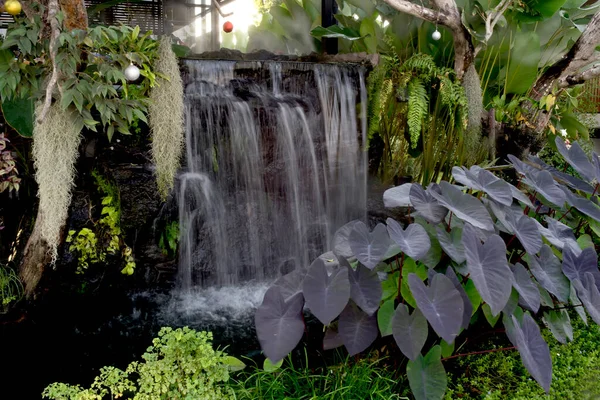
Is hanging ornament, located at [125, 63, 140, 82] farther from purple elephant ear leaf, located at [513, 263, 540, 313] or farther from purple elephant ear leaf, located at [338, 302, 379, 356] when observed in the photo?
purple elephant ear leaf, located at [513, 263, 540, 313]

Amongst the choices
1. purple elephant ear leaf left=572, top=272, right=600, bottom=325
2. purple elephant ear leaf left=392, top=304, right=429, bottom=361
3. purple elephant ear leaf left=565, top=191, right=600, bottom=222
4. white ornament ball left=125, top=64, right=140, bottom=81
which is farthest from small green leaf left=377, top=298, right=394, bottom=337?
white ornament ball left=125, top=64, right=140, bottom=81

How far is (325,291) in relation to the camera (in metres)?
2.03

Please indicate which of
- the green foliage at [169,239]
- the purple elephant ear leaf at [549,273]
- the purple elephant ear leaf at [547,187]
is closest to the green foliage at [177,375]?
the purple elephant ear leaf at [549,273]

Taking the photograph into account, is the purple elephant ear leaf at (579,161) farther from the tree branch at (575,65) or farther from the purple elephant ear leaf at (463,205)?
the tree branch at (575,65)

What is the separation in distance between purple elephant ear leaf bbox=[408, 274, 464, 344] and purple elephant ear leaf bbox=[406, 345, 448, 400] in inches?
11.1

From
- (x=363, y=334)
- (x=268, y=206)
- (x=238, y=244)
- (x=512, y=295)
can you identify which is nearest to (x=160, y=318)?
(x=238, y=244)

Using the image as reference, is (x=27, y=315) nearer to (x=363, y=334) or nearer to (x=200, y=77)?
(x=200, y=77)

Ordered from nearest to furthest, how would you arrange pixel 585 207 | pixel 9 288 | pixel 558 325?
pixel 558 325, pixel 585 207, pixel 9 288

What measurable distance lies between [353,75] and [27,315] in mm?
3331

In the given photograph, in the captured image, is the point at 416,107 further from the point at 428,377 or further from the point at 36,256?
the point at 36,256

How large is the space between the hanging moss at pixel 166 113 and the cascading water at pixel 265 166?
0.36m

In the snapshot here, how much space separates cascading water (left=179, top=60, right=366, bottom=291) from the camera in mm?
4023

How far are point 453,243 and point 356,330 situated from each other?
0.60m

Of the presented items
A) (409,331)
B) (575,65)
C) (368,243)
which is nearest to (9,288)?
(368,243)
